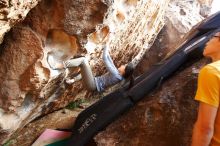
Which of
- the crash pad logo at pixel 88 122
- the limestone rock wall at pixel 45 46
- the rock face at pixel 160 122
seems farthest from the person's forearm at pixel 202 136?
the limestone rock wall at pixel 45 46

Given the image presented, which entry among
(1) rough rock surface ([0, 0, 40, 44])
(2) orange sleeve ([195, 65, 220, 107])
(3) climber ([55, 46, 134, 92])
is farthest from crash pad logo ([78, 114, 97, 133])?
(2) orange sleeve ([195, 65, 220, 107])

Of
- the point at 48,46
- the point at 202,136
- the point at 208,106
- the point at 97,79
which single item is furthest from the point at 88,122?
the point at 208,106

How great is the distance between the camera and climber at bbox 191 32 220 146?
6.40 ft

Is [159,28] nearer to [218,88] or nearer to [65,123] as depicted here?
[65,123]

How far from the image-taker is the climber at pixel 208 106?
195 cm

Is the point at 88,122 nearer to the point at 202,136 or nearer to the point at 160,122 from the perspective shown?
the point at 160,122

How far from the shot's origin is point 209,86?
196 centimetres

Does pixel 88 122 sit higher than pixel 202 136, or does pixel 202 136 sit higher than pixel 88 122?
pixel 88 122

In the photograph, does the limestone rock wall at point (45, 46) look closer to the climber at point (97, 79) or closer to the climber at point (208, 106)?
the climber at point (97, 79)

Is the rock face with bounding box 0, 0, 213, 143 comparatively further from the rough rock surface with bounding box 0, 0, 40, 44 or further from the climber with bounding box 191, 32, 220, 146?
the climber with bounding box 191, 32, 220, 146

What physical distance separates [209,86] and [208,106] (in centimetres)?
12

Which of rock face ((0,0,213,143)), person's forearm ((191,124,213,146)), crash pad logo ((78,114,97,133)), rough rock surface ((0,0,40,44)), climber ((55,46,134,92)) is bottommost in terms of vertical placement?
person's forearm ((191,124,213,146))

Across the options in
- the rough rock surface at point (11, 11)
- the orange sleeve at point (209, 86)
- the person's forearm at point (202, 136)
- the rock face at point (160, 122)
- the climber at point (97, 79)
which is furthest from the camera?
the climber at point (97, 79)

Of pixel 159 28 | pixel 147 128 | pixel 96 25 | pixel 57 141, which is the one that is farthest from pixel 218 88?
pixel 159 28
